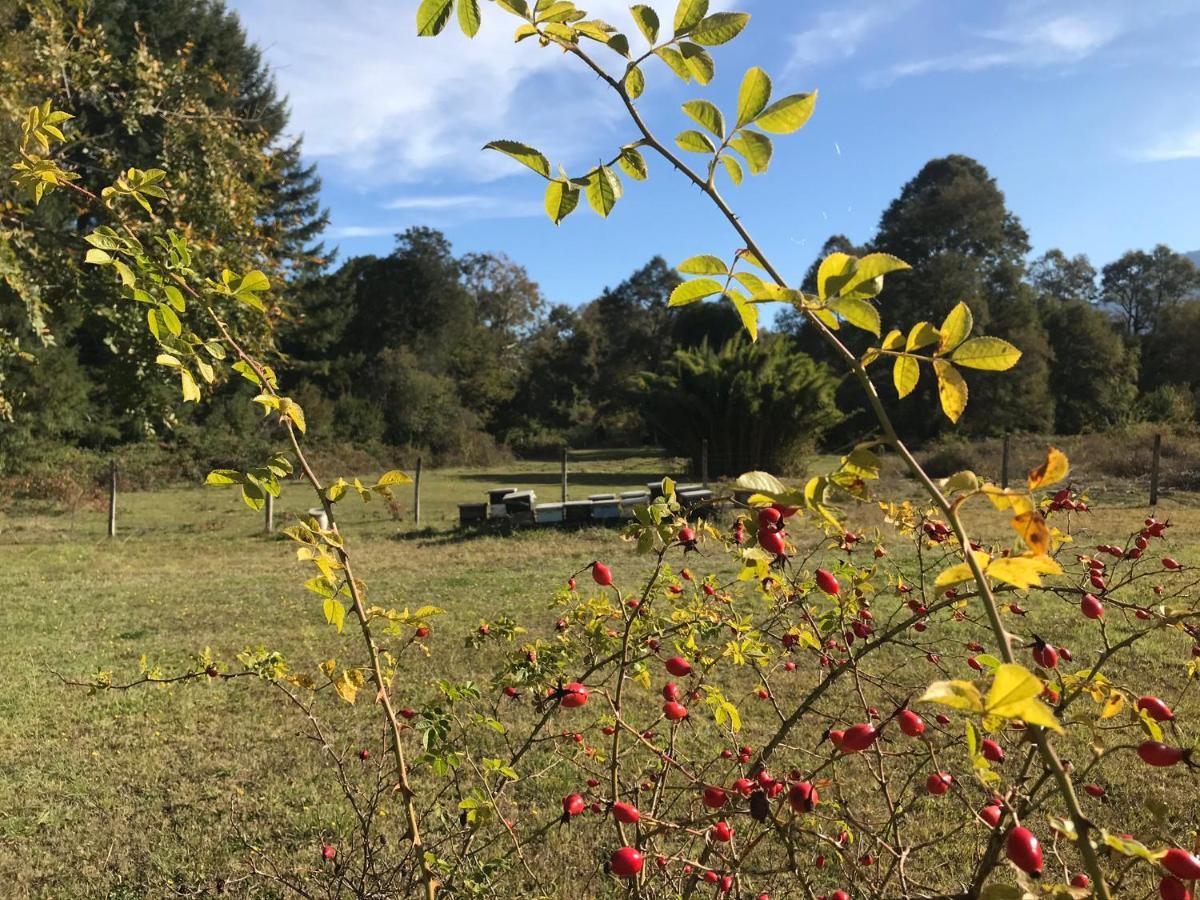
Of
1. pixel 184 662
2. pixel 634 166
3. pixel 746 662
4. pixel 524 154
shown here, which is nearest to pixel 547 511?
pixel 184 662

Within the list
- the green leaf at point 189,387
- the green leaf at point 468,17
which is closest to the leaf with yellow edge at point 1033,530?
the green leaf at point 468,17

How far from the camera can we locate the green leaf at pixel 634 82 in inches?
27.3

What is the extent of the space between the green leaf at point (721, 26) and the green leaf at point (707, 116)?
56 millimetres

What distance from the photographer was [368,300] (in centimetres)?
2445

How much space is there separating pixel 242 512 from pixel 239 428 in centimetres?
794

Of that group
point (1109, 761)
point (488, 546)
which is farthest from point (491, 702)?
point (488, 546)

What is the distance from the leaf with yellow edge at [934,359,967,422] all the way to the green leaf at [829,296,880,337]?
0.19 ft

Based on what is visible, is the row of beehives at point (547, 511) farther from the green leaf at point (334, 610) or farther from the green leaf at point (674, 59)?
the green leaf at point (674, 59)

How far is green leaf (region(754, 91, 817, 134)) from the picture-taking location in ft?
1.98

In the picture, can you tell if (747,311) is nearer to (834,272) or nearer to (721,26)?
(834,272)

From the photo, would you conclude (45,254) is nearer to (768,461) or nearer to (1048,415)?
(768,461)

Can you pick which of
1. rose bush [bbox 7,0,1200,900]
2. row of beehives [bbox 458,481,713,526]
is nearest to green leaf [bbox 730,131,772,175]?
rose bush [bbox 7,0,1200,900]

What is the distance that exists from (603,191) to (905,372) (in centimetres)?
31

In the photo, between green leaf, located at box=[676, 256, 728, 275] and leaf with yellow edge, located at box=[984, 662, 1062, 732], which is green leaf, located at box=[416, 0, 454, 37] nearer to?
green leaf, located at box=[676, 256, 728, 275]
